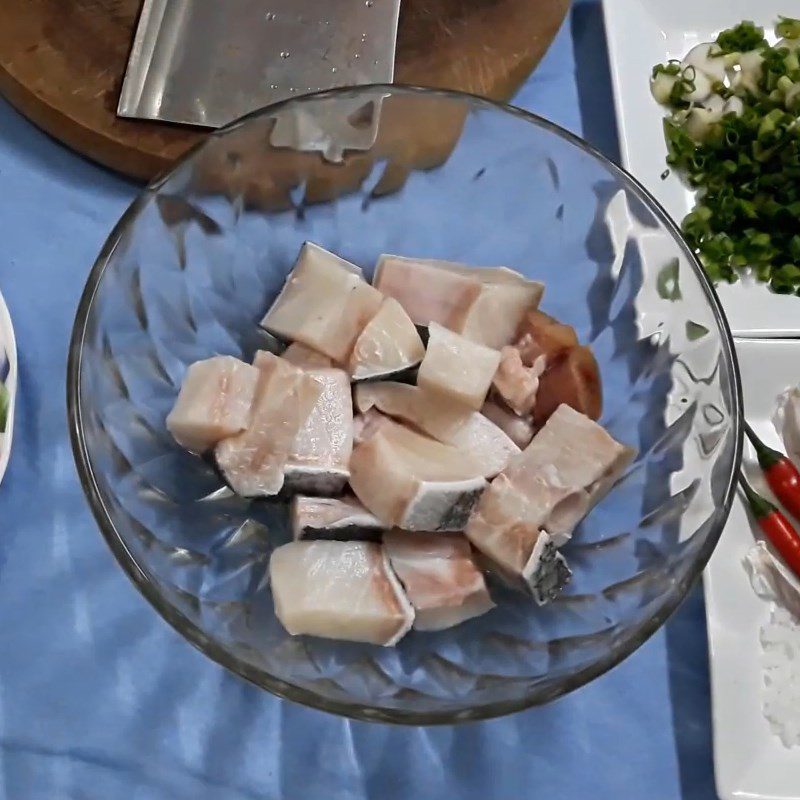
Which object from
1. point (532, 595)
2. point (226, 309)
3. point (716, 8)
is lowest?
point (532, 595)

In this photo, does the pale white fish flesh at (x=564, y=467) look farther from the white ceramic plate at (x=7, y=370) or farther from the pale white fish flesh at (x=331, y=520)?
the white ceramic plate at (x=7, y=370)

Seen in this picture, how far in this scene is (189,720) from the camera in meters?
0.69

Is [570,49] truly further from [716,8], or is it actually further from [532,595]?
[532,595]

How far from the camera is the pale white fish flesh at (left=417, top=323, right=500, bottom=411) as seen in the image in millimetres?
667

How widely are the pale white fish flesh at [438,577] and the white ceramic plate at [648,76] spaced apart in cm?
42

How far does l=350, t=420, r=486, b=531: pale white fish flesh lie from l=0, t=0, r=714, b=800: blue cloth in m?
0.20

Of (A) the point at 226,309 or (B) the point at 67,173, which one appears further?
(B) the point at 67,173

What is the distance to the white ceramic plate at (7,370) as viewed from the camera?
28.1 inches

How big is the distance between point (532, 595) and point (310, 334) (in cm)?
26

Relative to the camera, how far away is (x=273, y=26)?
896 millimetres

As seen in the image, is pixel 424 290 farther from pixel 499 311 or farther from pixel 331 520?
pixel 331 520

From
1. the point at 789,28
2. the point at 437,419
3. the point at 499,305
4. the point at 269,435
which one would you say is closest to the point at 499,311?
the point at 499,305

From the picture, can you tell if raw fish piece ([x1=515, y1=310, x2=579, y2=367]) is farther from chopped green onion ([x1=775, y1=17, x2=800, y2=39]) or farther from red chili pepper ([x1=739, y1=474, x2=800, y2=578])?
chopped green onion ([x1=775, y1=17, x2=800, y2=39])

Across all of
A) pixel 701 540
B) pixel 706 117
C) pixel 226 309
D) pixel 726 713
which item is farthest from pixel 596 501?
pixel 706 117
